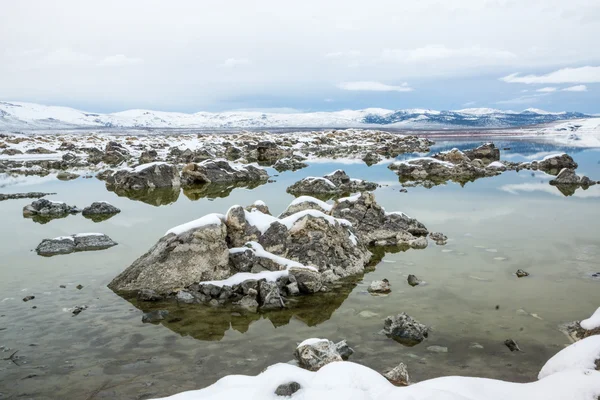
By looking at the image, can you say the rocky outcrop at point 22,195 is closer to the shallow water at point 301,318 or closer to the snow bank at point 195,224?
the shallow water at point 301,318

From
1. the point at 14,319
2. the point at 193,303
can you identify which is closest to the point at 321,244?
the point at 193,303

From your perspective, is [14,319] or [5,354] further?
[14,319]

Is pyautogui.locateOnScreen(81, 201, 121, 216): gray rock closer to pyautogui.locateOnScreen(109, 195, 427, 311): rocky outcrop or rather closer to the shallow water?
the shallow water

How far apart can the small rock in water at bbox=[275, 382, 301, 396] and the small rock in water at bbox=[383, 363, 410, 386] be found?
189 centimetres

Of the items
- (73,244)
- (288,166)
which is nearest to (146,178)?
(288,166)

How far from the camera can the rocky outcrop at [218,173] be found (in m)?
38.2

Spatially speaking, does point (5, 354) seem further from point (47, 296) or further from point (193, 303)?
point (193, 303)

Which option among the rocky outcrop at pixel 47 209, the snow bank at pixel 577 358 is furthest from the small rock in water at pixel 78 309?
the rocky outcrop at pixel 47 209

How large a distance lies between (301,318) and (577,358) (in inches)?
228

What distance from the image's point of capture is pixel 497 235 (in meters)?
17.7

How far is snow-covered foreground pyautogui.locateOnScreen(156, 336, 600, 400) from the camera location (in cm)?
586

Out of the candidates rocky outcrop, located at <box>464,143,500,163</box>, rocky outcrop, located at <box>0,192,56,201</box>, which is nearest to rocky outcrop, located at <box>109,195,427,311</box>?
rocky outcrop, located at <box>0,192,56,201</box>

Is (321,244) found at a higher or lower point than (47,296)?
higher

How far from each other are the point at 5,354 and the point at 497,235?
16692mm
